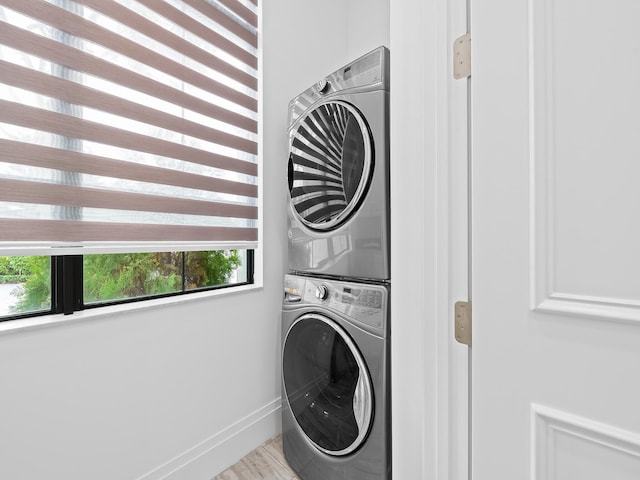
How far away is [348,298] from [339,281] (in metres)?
0.09

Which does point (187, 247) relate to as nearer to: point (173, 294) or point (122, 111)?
point (173, 294)

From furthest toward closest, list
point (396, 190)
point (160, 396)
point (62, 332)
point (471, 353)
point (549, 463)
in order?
point (160, 396)
point (62, 332)
point (396, 190)
point (471, 353)
point (549, 463)

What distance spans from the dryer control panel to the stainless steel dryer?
0.15 ft

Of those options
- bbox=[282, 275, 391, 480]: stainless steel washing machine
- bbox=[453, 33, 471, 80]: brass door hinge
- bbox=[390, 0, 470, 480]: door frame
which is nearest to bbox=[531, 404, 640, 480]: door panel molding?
bbox=[390, 0, 470, 480]: door frame

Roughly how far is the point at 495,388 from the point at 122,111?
1.50 m

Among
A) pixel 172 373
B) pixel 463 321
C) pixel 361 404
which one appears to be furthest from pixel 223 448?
pixel 463 321

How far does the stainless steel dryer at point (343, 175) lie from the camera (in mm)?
1151

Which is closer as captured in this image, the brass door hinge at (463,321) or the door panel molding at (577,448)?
the door panel molding at (577,448)

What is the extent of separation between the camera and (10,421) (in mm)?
926

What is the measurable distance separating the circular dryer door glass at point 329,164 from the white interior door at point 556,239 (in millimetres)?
567

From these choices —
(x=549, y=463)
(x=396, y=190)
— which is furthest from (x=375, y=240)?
(x=549, y=463)

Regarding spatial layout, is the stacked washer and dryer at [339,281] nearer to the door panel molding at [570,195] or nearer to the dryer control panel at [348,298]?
the dryer control panel at [348,298]

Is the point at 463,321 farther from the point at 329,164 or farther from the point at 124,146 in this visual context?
the point at 124,146

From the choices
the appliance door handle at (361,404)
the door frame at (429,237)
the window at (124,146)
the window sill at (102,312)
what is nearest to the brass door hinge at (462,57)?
the door frame at (429,237)
